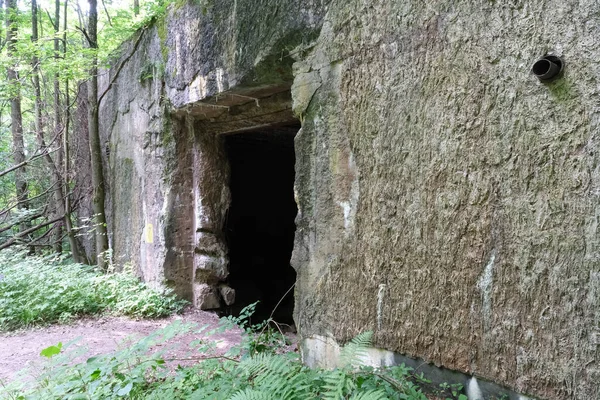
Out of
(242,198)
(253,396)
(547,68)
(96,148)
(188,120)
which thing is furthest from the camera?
(242,198)

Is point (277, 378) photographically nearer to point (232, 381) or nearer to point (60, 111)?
point (232, 381)

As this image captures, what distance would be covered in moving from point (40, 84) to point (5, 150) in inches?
94.6

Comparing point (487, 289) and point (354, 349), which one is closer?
point (487, 289)

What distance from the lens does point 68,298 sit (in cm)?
510

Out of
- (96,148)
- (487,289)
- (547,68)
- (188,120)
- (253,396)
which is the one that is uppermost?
(188,120)

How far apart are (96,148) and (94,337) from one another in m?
3.33

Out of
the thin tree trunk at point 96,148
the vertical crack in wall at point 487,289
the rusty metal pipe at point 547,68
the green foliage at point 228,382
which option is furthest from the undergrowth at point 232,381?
the thin tree trunk at point 96,148

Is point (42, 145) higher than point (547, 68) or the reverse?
higher

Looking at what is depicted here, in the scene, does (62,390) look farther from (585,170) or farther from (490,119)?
(585,170)

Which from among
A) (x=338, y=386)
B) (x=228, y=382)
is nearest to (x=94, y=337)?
(x=228, y=382)

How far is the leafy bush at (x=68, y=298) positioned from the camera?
4.81m

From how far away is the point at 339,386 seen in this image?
1.91m

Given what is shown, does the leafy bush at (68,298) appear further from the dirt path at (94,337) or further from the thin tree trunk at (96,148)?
the thin tree trunk at (96,148)

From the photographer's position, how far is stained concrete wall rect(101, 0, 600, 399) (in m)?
1.81
